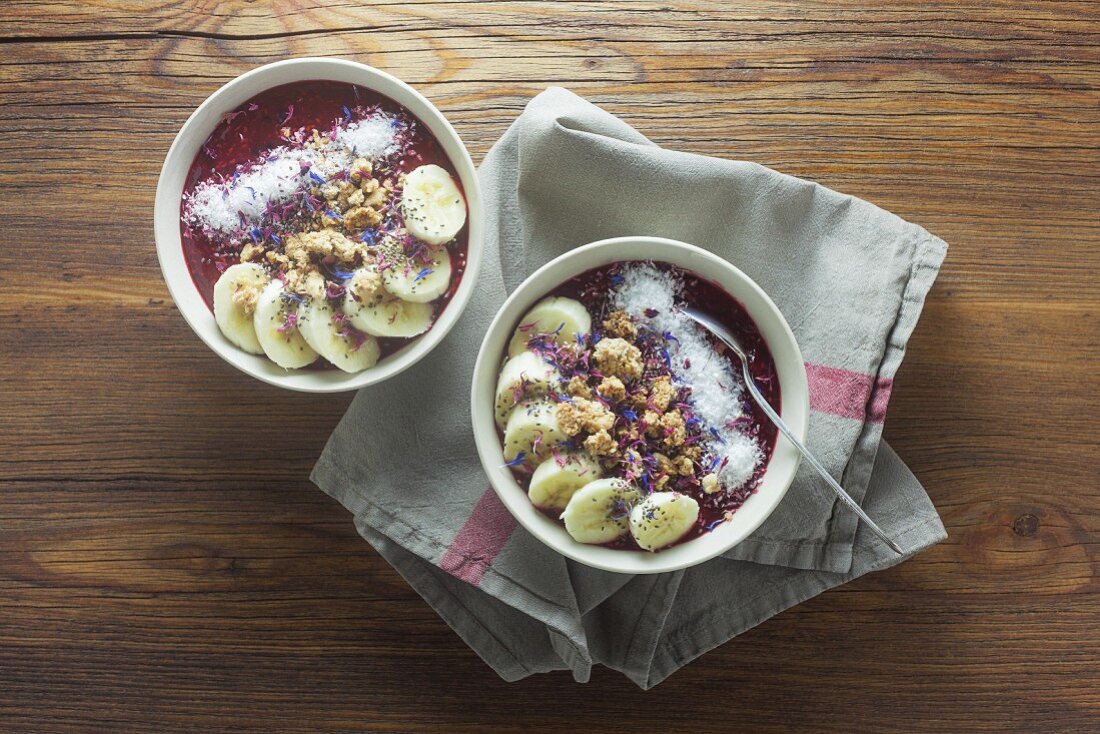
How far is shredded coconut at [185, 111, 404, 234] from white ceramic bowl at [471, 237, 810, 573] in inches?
19.2

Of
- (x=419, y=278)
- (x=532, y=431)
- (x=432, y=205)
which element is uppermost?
(x=432, y=205)

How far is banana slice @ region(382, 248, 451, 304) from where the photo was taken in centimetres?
186

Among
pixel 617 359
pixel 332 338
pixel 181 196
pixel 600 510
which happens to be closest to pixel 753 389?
pixel 617 359

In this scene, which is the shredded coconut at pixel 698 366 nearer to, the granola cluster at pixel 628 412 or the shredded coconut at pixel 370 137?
the granola cluster at pixel 628 412

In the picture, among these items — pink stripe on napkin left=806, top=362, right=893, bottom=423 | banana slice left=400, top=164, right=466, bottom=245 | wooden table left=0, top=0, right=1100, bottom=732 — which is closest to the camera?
banana slice left=400, top=164, right=466, bottom=245

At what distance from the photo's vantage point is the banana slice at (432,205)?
1878 mm

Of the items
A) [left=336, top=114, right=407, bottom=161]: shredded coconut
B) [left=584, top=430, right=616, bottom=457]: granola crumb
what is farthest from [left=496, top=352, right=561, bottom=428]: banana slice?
[left=336, top=114, right=407, bottom=161]: shredded coconut

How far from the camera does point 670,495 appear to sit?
71.0 inches

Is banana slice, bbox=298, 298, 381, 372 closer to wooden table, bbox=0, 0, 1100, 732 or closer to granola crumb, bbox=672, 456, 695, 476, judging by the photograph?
wooden table, bbox=0, 0, 1100, 732

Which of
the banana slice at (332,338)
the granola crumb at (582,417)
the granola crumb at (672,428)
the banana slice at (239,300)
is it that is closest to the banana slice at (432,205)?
the banana slice at (332,338)

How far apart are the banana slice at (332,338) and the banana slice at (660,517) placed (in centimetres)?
70

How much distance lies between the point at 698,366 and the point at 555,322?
332mm

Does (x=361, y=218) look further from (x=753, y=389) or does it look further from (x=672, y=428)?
(x=753, y=389)

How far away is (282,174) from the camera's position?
189 cm
